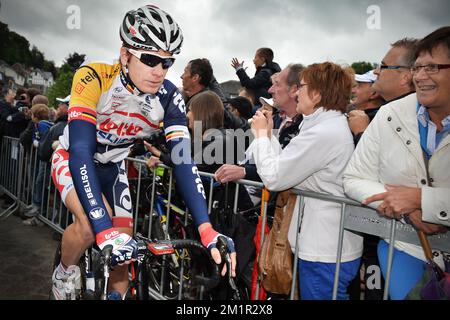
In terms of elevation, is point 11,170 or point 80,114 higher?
point 80,114

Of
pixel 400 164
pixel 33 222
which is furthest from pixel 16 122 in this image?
pixel 400 164

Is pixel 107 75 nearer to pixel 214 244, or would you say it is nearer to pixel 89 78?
pixel 89 78

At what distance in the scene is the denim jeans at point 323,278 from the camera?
2.36 meters

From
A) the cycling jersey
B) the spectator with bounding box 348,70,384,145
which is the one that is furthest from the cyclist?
the spectator with bounding box 348,70,384,145

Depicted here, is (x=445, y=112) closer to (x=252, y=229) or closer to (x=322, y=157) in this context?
(x=322, y=157)

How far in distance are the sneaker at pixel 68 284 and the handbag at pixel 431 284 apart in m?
1.98

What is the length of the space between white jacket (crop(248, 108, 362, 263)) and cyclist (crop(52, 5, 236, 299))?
632mm

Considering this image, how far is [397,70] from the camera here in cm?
276

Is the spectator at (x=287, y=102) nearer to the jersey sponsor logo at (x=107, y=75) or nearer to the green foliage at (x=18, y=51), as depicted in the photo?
the jersey sponsor logo at (x=107, y=75)

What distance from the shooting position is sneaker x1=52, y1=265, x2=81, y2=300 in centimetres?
229

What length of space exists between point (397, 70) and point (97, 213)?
2397 mm

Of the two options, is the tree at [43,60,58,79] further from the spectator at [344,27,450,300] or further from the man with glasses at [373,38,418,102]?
the spectator at [344,27,450,300]

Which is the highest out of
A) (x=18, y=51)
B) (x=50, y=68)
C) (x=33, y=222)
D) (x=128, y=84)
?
(x=50, y=68)

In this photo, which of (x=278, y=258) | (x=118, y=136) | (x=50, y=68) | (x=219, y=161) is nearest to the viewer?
(x=278, y=258)
